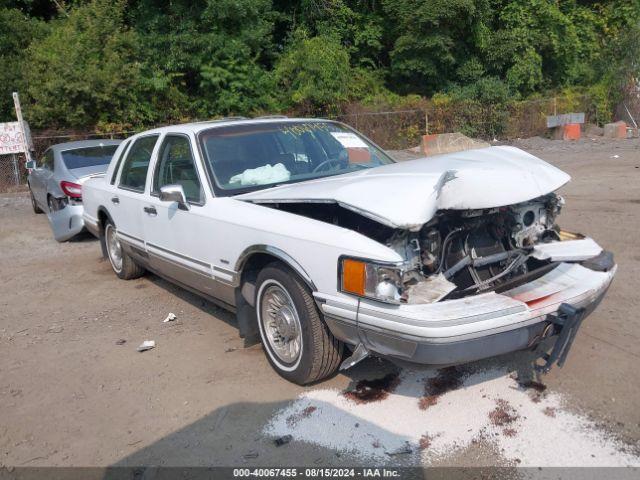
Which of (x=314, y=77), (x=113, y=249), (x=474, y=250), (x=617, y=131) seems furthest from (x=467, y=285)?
(x=617, y=131)

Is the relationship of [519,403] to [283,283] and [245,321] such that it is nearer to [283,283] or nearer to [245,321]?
[283,283]

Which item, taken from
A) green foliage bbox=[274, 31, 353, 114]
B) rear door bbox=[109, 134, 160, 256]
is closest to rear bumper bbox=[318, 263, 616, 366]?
rear door bbox=[109, 134, 160, 256]

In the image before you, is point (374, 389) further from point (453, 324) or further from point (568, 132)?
point (568, 132)

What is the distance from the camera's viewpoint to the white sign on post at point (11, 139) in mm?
15672

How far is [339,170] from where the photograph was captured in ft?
16.5

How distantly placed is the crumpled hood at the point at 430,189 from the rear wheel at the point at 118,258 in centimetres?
284

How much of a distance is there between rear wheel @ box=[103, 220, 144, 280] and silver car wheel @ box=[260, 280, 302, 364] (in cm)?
300

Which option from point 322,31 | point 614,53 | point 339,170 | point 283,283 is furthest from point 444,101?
point 283,283

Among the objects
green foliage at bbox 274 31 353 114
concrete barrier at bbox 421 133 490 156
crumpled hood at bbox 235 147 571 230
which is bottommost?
concrete barrier at bbox 421 133 490 156

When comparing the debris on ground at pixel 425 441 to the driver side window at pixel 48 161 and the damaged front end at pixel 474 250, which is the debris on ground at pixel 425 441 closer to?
the damaged front end at pixel 474 250

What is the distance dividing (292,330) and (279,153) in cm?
172

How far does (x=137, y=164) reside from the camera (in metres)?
5.91

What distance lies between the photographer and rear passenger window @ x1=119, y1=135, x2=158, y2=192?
18.6 ft

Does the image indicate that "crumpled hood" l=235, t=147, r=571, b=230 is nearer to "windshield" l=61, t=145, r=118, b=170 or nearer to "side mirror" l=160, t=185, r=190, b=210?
"side mirror" l=160, t=185, r=190, b=210
